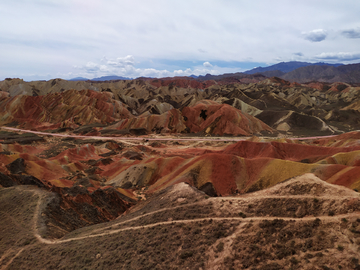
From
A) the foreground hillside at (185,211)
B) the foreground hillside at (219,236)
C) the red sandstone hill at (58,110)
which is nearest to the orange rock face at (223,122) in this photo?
the foreground hillside at (185,211)

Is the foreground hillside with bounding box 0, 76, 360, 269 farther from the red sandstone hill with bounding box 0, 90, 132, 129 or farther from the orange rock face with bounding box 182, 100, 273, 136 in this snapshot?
the red sandstone hill with bounding box 0, 90, 132, 129

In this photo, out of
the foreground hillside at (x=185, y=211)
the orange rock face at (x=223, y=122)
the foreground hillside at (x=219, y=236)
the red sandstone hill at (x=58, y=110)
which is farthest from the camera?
the red sandstone hill at (x=58, y=110)

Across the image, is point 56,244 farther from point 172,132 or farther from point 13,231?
point 172,132

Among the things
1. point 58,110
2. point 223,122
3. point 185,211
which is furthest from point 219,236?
point 58,110

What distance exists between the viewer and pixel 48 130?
91.5m

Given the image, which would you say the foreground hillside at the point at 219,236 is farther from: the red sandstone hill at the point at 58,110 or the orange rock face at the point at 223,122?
the red sandstone hill at the point at 58,110

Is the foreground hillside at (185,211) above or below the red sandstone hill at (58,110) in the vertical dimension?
below

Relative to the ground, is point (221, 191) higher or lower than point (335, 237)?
lower

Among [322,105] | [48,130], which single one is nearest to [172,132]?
[48,130]

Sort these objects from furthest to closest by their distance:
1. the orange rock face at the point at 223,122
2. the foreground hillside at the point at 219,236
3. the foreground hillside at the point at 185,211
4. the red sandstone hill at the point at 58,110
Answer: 1. the red sandstone hill at the point at 58,110
2. the orange rock face at the point at 223,122
3. the foreground hillside at the point at 185,211
4. the foreground hillside at the point at 219,236

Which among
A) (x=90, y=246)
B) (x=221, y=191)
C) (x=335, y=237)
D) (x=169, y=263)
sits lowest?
(x=221, y=191)

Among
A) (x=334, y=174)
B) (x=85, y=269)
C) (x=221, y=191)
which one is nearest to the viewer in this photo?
(x=85, y=269)

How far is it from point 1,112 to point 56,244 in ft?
387

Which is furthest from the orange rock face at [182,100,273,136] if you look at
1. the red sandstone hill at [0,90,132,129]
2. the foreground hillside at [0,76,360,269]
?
the red sandstone hill at [0,90,132,129]
